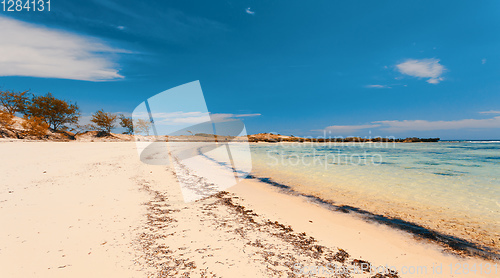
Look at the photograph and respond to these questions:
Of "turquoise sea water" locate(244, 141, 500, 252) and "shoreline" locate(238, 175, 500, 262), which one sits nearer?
"shoreline" locate(238, 175, 500, 262)

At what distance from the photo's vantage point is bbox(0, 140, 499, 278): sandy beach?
98.7 inches

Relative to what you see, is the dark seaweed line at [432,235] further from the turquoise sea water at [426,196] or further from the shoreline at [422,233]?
the turquoise sea water at [426,196]

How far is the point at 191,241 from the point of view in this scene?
3189mm

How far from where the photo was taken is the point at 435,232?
12.9 ft

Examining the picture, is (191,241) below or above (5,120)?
below

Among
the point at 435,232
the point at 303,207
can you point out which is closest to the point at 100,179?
the point at 303,207

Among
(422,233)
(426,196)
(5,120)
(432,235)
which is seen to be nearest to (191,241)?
(422,233)

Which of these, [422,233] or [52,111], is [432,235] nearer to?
[422,233]

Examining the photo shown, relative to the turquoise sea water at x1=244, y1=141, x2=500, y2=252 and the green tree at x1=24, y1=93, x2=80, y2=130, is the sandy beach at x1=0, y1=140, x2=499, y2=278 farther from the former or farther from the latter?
the green tree at x1=24, y1=93, x2=80, y2=130

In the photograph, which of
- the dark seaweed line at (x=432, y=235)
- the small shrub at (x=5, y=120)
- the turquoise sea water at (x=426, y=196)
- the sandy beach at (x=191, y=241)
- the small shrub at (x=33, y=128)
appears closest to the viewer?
the sandy beach at (x=191, y=241)

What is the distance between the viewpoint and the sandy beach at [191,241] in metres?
2.51

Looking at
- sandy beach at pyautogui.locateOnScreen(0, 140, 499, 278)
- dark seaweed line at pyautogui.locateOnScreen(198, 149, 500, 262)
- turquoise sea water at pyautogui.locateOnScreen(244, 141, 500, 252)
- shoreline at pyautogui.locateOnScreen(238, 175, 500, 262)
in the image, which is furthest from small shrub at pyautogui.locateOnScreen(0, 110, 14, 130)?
dark seaweed line at pyautogui.locateOnScreen(198, 149, 500, 262)

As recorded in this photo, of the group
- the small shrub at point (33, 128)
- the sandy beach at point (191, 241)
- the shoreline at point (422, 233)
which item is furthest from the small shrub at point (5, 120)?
the shoreline at point (422, 233)

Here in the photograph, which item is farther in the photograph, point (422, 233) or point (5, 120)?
point (5, 120)
